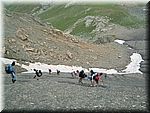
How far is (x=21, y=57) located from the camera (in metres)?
61.8

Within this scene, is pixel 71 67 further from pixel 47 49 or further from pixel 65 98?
pixel 65 98

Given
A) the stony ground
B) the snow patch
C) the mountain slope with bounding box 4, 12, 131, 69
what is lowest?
the stony ground

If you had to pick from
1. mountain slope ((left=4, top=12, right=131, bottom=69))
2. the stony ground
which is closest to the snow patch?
mountain slope ((left=4, top=12, right=131, bottom=69))

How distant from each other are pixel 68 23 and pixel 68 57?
113 m

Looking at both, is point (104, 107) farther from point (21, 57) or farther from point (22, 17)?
point (22, 17)

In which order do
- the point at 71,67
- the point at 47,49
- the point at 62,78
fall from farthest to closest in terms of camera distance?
the point at 47,49 < the point at 71,67 < the point at 62,78

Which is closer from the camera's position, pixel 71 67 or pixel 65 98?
pixel 65 98

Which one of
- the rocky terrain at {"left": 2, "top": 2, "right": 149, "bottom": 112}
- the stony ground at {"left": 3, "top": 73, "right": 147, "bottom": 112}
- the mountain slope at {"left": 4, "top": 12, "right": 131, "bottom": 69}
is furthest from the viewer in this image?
the mountain slope at {"left": 4, "top": 12, "right": 131, "bottom": 69}

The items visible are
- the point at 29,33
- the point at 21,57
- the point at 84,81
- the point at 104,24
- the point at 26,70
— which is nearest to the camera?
the point at 84,81

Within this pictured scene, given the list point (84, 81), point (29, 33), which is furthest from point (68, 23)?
point (84, 81)

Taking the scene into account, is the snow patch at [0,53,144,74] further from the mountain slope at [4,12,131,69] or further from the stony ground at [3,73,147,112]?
the stony ground at [3,73,147,112]

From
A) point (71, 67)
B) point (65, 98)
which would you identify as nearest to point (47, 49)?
point (71, 67)

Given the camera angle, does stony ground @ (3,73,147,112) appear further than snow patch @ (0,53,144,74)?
No

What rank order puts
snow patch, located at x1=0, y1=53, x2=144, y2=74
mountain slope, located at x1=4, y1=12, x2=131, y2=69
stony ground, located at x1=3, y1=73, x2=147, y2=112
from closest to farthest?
stony ground, located at x1=3, y1=73, x2=147, y2=112 < snow patch, located at x1=0, y1=53, x2=144, y2=74 < mountain slope, located at x1=4, y1=12, x2=131, y2=69
